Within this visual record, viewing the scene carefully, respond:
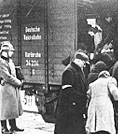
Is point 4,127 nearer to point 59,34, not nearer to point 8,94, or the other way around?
point 8,94

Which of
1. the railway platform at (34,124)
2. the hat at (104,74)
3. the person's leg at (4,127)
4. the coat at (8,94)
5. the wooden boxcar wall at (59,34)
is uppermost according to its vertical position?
the wooden boxcar wall at (59,34)

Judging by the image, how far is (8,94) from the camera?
6.82 metres

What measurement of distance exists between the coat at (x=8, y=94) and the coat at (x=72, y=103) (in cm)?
135

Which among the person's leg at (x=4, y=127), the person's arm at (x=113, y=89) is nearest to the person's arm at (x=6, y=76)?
the person's leg at (x=4, y=127)

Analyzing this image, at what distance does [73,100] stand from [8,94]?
65.6 inches

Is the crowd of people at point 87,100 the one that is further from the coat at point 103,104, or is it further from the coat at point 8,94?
the coat at point 8,94

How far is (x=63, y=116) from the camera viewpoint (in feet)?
18.8

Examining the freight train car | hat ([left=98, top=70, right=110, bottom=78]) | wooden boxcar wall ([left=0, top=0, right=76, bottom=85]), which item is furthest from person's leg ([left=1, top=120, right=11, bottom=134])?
hat ([left=98, top=70, right=110, bottom=78])

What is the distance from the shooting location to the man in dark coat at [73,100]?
18.4 feet

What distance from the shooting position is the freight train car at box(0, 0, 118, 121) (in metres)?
6.94

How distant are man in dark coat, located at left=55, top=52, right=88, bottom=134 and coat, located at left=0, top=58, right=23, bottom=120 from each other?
1339mm

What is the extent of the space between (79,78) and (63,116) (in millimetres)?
638

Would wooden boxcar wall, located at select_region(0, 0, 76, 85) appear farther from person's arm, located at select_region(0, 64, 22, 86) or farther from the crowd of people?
the crowd of people

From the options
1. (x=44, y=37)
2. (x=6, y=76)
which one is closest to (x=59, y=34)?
(x=44, y=37)
